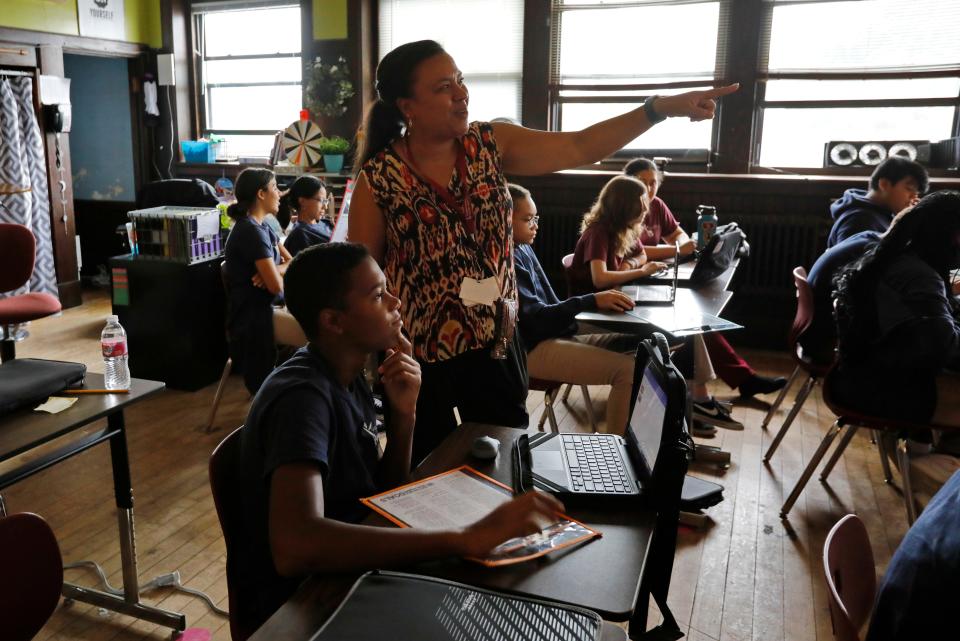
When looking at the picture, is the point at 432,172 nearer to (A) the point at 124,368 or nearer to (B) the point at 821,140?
(A) the point at 124,368

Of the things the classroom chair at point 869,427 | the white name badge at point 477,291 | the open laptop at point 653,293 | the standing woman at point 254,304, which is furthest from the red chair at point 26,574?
the classroom chair at point 869,427

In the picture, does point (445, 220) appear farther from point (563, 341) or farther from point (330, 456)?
point (563, 341)

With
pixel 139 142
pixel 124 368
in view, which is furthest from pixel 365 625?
pixel 139 142

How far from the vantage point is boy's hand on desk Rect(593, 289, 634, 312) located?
8.81 feet

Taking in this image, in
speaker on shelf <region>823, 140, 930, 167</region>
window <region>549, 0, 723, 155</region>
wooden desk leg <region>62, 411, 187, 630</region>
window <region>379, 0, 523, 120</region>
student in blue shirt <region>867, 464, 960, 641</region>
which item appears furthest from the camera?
window <region>379, 0, 523, 120</region>

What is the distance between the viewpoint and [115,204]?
7.05 meters

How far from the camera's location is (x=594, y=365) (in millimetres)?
2916

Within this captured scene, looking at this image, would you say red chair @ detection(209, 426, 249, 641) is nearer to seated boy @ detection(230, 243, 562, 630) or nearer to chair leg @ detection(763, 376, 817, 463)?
seated boy @ detection(230, 243, 562, 630)

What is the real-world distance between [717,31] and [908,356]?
3.62 meters

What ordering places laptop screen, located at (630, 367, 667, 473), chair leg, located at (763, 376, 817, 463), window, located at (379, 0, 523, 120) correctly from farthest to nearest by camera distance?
window, located at (379, 0, 523, 120) → chair leg, located at (763, 376, 817, 463) → laptop screen, located at (630, 367, 667, 473)

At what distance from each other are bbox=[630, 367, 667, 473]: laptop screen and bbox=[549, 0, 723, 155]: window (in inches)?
166

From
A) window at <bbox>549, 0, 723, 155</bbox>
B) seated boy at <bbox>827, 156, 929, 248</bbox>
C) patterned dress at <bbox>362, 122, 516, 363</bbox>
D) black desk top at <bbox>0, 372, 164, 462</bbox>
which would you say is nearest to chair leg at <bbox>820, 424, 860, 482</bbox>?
seated boy at <bbox>827, 156, 929, 248</bbox>

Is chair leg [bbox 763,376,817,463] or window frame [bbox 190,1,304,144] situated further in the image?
window frame [bbox 190,1,304,144]

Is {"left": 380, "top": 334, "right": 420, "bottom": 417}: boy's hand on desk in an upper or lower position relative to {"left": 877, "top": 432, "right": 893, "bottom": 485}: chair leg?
upper
